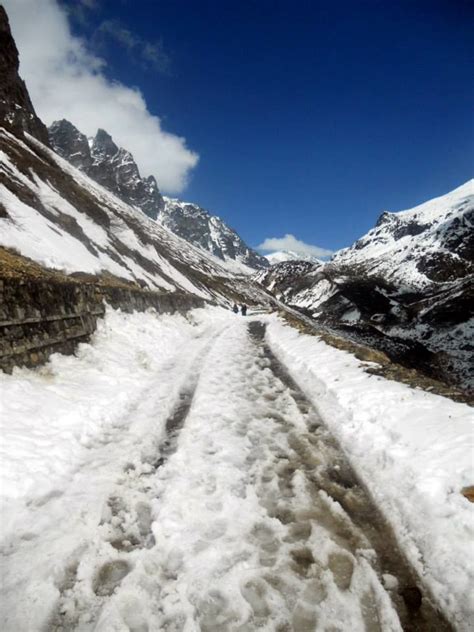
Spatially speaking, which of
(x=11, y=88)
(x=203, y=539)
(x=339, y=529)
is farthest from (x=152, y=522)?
(x=11, y=88)

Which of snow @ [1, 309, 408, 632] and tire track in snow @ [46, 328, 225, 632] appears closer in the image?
tire track in snow @ [46, 328, 225, 632]

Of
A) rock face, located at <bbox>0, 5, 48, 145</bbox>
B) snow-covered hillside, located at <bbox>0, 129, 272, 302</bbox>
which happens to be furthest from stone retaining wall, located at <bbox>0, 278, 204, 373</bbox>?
rock face, located at <bbox>0, 5, 48, 145</bbox>

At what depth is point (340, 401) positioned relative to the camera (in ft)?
27.6

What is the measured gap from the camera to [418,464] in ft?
16.9

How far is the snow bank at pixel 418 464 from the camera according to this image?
3613 millimetres

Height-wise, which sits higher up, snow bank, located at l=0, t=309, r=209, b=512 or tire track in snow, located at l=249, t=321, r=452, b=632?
tire track in snow, located at l=249, t=321, r=452, b=632

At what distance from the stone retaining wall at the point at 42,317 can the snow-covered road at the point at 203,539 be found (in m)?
1.20

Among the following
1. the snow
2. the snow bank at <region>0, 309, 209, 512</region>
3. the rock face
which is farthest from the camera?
the rock face

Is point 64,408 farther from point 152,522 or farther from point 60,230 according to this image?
point 60,230

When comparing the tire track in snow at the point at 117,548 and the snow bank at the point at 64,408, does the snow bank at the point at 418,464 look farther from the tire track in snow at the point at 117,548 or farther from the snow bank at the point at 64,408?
the snow bank at the point at 64,408

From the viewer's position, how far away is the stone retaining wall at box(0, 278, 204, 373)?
7.76 meters

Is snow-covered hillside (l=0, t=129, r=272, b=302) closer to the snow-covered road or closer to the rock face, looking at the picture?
the snow-covered road

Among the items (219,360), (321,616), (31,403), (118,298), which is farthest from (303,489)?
(118,298)

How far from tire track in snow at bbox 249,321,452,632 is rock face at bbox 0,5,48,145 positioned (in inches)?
4044
